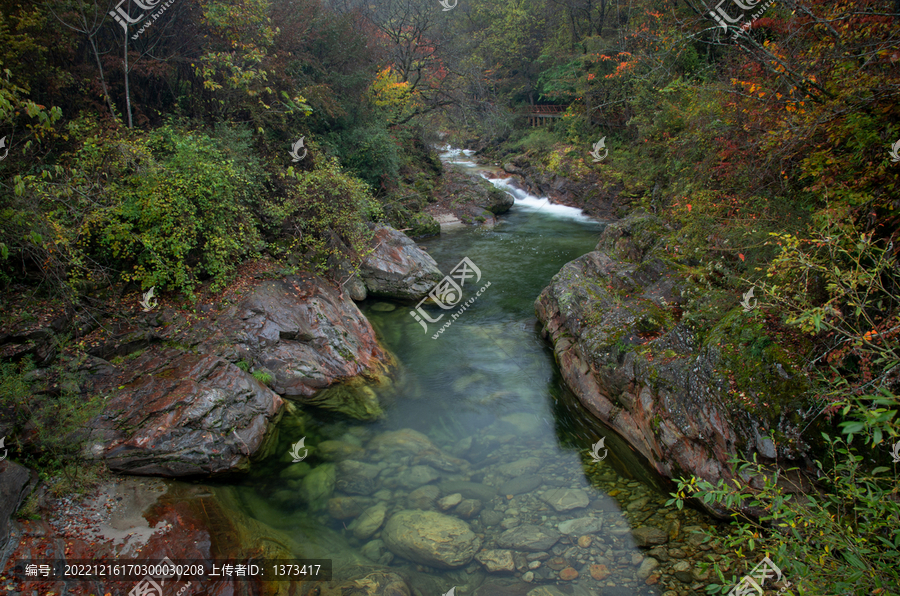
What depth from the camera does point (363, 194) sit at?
1095 centimetres

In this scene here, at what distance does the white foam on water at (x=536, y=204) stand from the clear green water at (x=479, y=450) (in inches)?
394

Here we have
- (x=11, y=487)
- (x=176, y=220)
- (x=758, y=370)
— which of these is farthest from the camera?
(x=176, y=220)

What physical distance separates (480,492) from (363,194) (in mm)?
7828

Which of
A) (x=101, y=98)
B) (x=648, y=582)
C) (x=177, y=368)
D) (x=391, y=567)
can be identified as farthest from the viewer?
(x=101, y=98)

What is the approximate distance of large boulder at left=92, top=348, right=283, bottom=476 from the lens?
5375 mm

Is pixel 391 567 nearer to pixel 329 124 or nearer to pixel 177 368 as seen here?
pixel 177 368

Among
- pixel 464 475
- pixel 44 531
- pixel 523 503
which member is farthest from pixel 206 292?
pixel 523 503

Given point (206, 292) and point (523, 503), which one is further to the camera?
point (206, 292)

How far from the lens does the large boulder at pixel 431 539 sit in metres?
5.10

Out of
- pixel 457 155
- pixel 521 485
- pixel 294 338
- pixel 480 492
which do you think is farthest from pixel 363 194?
pixel 457 155

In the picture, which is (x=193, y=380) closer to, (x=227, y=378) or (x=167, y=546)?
(x=227, y=378)

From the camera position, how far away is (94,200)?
262 inches

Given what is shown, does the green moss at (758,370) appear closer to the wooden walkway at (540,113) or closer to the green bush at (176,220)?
the green bush at (176,220)

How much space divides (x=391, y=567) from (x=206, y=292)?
18.8ft
